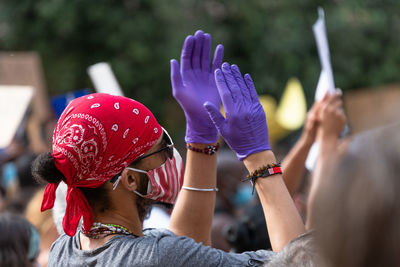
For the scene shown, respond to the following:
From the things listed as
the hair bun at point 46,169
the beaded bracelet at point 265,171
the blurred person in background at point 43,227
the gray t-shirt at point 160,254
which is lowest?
the blurred person in background at point 43,227

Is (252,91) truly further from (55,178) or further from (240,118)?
(55,178)

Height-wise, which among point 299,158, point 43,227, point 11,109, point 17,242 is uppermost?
point 299,158

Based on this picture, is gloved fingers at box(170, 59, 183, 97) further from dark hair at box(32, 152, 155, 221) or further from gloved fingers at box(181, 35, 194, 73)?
dark hair at box(32, 152, 155, 221)

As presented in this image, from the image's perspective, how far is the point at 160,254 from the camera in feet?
5.28

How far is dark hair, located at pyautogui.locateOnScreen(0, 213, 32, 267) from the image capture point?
2.40m

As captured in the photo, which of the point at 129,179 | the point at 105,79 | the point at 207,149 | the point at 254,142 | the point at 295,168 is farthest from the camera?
the point at 105,79

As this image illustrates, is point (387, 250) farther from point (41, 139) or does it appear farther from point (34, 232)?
point (41, 139)

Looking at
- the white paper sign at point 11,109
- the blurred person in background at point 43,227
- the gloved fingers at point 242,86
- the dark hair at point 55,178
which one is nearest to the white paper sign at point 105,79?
the blurred person in background at point 43,227

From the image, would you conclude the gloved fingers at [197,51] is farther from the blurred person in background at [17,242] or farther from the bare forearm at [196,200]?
the blurred person in background at [17,242]

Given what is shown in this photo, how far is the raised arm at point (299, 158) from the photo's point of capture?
2373 millimetres

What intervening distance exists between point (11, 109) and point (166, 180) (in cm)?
323

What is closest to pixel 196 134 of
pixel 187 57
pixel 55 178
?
pixel 187 57

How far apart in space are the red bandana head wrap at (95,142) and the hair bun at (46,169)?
0.02 meters

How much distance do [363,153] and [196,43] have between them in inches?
48.3
